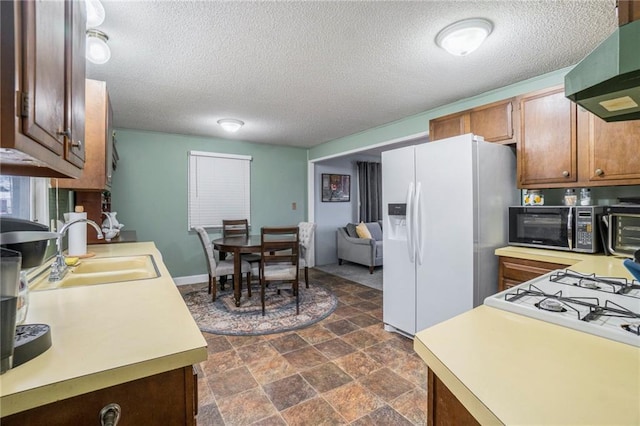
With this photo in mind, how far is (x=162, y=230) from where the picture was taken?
14.4 ft

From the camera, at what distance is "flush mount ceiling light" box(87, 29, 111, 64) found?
1.80 metres

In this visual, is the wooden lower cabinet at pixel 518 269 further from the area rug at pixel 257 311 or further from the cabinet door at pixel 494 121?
the area rug at pixel 257 311

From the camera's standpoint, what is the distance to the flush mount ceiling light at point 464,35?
1735mm

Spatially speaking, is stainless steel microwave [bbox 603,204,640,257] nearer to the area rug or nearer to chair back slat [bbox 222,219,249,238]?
the area rug

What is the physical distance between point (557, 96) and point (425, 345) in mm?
2329

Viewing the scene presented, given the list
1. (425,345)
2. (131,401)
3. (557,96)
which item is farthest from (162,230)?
(557,96)

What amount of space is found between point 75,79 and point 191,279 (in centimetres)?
408

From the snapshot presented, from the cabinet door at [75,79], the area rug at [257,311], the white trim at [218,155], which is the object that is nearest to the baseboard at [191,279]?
the area rug at [257,311]

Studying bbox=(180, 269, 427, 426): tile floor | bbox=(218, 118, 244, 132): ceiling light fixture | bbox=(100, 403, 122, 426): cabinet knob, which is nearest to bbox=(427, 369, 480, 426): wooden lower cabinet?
bbox=(100, 403, 122, 426): cabinet knob

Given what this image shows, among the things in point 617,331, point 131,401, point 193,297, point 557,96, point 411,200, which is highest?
point 557,96

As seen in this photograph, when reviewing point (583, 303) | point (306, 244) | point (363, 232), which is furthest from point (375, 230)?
point (583, 303)

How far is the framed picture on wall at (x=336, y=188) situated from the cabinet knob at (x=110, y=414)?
5.16 metres

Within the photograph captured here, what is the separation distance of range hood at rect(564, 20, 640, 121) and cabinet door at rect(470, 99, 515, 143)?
4.68ft

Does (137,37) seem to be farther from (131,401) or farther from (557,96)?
(557,96)
